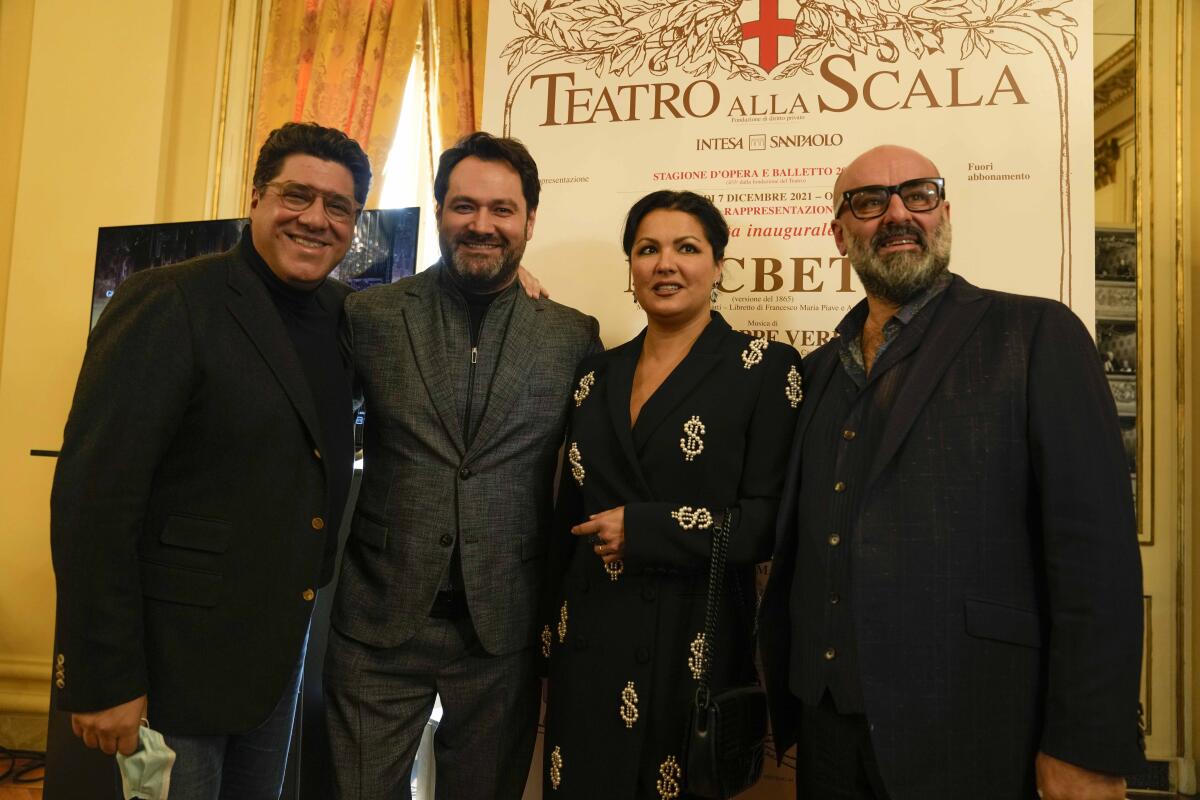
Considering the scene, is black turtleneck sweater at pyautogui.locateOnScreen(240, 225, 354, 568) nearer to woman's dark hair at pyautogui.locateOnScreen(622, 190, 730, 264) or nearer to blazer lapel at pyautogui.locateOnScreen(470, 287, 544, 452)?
blazer lapel at pyautogui.locateOnScreen(470, 287, 544, 452)

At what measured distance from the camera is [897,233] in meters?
1.62

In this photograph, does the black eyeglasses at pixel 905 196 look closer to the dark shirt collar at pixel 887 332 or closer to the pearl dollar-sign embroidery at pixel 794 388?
the dark shirt collar at pixel 887 332

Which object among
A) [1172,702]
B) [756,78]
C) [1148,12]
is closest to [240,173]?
[756,78]

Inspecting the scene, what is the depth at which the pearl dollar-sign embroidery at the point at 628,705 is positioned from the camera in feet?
5.29

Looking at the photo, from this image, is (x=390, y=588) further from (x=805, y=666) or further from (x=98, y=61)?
(x=98, y=61)

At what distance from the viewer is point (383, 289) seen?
6.34ft

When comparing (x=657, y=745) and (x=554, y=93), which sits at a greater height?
(x=554, y=93)

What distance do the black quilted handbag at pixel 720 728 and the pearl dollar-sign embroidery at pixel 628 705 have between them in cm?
15

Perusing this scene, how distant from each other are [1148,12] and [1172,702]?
2.93 m

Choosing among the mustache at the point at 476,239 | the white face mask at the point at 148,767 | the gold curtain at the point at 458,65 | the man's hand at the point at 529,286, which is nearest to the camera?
the white face mask at the point at 148,767

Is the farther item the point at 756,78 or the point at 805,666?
the point at 756,78

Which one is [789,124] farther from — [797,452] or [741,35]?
[797,452]

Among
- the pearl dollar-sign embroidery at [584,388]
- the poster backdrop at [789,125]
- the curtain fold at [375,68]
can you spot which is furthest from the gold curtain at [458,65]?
→ the pearl dollar-sign embroidery at [584,388]

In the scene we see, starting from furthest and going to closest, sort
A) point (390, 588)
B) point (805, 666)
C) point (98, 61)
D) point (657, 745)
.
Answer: point (98, 61) → point (390, 588) → point (657, 745) → point (805, 666)
